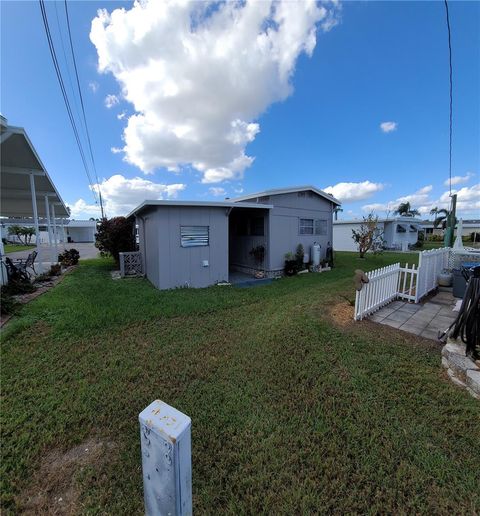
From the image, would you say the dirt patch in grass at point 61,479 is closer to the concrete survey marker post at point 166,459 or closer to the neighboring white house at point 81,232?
the concrete survey marker post at point 166,459

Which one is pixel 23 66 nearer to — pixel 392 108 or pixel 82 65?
pixel 82 65

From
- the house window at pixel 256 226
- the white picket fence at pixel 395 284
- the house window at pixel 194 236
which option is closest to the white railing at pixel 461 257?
the white picket fence at pixel 395 284

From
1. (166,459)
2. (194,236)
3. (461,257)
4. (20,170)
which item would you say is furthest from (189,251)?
(461,257)

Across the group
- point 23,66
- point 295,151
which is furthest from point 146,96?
point 295,151

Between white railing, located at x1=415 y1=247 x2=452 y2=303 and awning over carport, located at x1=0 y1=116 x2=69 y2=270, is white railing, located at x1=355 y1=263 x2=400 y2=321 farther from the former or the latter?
awning over carport, located at x1=0 y1=116 x2=69 y2=270

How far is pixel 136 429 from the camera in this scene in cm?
231

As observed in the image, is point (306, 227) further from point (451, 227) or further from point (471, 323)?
point (471, 323)

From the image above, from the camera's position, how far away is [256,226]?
10.6 m

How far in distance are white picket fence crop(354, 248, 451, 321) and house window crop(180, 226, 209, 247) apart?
5198 mm

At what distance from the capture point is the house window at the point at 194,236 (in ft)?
26.0

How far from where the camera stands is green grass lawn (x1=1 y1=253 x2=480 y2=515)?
176 cm

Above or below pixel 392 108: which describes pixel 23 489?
below

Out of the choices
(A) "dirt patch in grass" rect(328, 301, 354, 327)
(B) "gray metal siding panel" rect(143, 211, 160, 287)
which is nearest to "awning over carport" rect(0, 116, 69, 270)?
(B) "gray metal siding panel" rect(143, 211, 160, 287)

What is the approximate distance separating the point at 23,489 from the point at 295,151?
15.3 m
